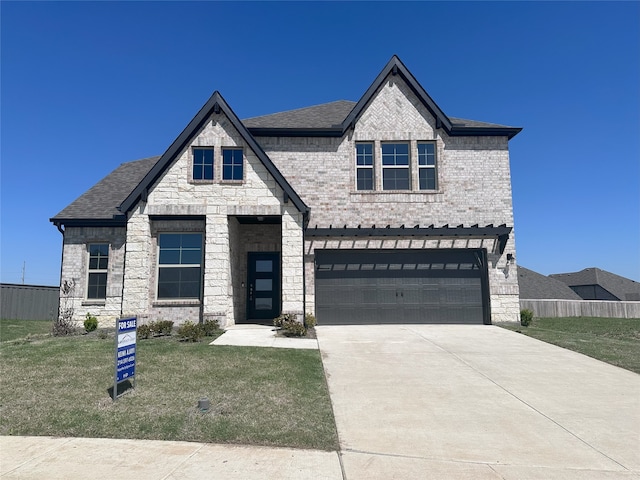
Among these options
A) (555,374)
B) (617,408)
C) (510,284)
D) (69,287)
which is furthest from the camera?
(510,284)

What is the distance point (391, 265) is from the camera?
1659 centimetres

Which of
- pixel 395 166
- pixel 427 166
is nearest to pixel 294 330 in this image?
pixel 395 166

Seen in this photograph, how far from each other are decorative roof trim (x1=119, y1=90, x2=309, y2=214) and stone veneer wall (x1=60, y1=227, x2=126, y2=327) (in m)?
2.39

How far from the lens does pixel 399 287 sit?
16484mm

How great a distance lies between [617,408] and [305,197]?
1270 cm

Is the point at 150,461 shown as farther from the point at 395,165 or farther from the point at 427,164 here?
the point at 427,164

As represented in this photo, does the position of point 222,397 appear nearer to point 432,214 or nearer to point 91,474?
point 91,474

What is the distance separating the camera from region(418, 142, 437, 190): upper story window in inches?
688

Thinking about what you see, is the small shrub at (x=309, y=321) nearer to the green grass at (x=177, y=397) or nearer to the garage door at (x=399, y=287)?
the garage door at (x=399, y=287)

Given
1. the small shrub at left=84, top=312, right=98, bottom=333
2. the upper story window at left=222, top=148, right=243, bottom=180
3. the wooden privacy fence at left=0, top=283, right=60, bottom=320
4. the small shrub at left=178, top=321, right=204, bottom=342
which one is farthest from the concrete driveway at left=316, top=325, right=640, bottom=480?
the wooden privacy fence at left=0, top=283, right=60, bottom=320

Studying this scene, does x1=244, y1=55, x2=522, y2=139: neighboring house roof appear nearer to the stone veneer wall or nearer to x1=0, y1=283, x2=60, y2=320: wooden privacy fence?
the stone veneer wall

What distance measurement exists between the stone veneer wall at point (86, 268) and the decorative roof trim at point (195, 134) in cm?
239

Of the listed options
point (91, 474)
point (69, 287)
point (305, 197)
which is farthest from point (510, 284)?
point (69, 287)

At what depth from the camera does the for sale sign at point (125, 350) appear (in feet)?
22.6
